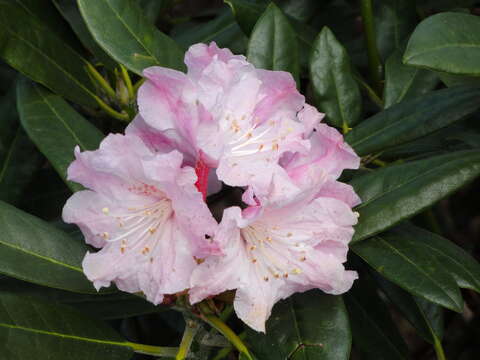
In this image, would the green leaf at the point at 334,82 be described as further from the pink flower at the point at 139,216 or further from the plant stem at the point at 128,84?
the pink flower at the point at 139,216

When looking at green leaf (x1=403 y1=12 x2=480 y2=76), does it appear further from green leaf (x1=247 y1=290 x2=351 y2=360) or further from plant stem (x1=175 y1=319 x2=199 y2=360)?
plant stem (x1=175 y1=319 x2=199 y2=360)

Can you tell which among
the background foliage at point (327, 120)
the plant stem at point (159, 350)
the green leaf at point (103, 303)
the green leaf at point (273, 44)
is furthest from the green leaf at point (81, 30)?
the plant stem at point (159, 350)

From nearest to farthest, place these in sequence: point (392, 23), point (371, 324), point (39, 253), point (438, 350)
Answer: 1. point (39, 253)
2. point (438, 350)
3. point (371, 324)
4. point (392, 23)

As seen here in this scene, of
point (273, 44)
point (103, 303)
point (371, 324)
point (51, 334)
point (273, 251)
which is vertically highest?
point (273, 44)

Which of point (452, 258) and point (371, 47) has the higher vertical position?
point (371, 47)

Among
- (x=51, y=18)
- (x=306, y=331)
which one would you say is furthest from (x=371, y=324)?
(x=51, y=18)

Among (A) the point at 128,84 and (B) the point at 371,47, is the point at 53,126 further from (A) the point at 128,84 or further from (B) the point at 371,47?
(B) the point at 371,47

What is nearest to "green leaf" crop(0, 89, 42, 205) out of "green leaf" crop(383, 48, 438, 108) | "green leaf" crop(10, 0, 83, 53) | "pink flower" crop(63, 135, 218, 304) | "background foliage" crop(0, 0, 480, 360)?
"background foliage" crop(0, 0, 480, 360)
